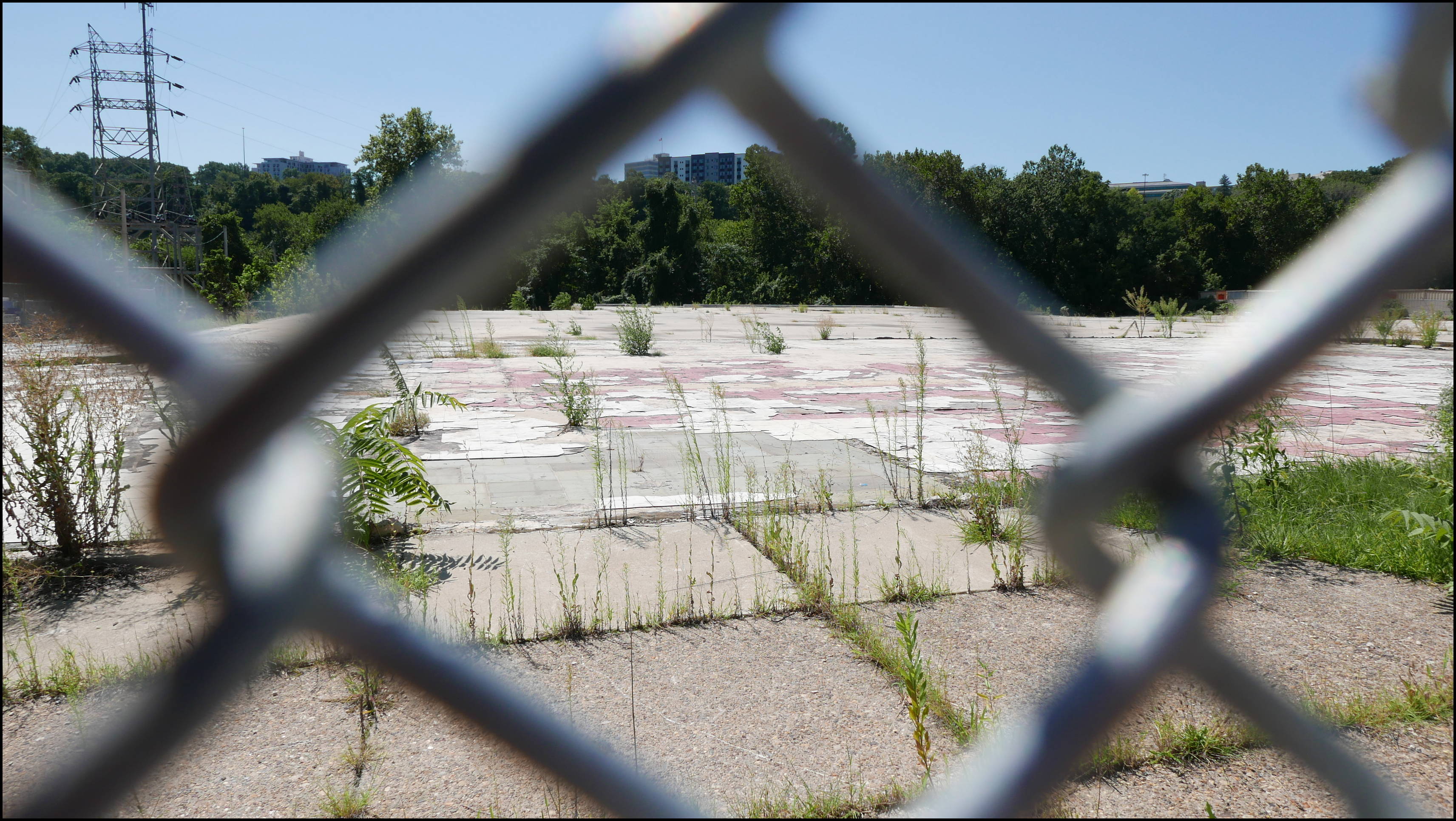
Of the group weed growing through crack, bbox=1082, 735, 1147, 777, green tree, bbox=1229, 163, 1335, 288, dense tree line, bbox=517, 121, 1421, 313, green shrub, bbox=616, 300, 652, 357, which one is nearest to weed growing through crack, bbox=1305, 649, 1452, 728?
weed growing through crack, bbox=1082, 735, 1147, 777

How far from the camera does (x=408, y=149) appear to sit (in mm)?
3648

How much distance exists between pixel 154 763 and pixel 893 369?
10.1 meters

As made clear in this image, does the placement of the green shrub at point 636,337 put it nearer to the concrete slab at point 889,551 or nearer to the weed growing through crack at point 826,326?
the weed growing through crack at point 826,326

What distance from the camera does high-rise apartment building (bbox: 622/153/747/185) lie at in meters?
0.83

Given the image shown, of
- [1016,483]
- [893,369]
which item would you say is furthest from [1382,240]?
[893,369]

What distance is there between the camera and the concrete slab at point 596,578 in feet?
8.67

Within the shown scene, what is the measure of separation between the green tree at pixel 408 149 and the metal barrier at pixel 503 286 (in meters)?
0.18

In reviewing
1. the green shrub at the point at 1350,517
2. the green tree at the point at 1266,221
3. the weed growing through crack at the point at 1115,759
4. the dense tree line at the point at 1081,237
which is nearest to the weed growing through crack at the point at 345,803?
the weed growing through crack at the point at 1115,759

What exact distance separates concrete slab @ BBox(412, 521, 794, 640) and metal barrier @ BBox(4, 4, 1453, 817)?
6.12ft

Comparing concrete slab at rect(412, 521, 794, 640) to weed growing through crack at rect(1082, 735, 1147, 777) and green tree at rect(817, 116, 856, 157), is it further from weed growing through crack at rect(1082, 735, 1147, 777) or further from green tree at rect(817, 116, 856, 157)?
green tree at rect(817, 116, 856, 157)

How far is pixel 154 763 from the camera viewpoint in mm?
536

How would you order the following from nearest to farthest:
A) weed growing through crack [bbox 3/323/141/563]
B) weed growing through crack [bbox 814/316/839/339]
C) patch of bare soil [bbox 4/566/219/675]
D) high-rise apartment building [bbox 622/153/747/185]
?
high-rise apartment building [bbox 622/153/747/185], patch of bare soil [bbox 4/566/219/675], weed growing through crack [bbox 3/323/141/563], weed growing through crack [bbox 814/316/839/339]

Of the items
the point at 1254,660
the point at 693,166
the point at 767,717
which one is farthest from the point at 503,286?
the point at 1254,660

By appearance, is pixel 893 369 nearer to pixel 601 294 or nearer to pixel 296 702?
pixel 296 702
